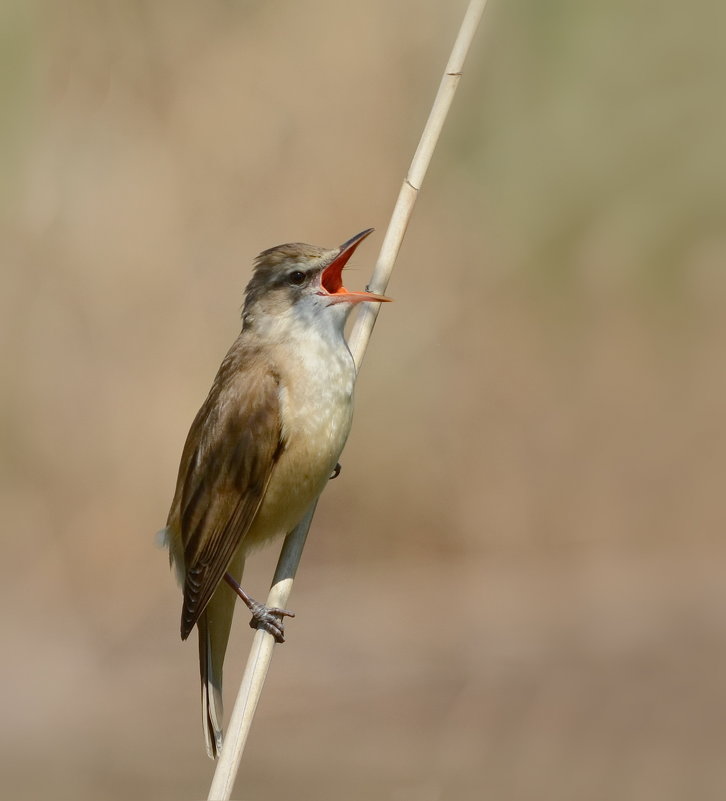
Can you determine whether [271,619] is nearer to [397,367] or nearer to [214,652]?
[214,652]

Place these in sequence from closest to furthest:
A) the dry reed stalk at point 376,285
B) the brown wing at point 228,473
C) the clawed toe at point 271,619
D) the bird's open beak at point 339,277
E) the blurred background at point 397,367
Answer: the dry reed stalk at point 376,285, the clawed toe at point 271,619, the bird's open beak at point 339,277, the brown wing at point 228,473, the blurred background at point 397,367

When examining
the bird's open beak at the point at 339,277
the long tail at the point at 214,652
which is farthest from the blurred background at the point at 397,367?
the bird's open beak at the point at 339,277

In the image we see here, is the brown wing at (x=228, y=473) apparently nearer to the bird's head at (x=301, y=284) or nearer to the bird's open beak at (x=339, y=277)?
the bird's head at (x=301, y=284)

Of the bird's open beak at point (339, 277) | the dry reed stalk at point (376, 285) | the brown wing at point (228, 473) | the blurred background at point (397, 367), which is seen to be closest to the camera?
the dry reed stalk at point (376, 285)

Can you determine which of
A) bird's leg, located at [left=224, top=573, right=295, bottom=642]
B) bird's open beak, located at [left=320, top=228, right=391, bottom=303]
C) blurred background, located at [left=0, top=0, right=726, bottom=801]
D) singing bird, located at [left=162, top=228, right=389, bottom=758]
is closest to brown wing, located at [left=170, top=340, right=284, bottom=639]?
singing bird, located at [left=162, top=228, right=389, bottom=758]

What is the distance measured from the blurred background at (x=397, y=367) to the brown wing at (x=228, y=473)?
2.15 metres

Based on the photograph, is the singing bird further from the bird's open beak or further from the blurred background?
the blurred background

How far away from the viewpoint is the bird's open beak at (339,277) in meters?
3.61

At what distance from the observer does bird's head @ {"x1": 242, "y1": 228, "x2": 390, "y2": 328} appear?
148 inches

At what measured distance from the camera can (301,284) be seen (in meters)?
3.85

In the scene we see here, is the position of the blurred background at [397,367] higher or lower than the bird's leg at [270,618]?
higher

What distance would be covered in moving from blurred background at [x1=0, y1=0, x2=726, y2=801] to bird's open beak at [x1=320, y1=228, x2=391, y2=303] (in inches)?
92.9

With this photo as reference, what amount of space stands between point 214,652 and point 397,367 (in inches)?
111

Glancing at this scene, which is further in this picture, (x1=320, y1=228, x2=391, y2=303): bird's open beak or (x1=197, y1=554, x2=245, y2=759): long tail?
(x1=197, y1=554, x2=245, y2=759): long tail
